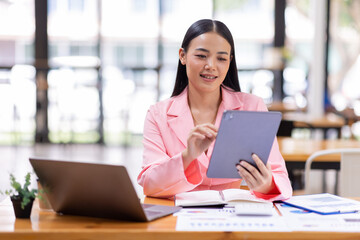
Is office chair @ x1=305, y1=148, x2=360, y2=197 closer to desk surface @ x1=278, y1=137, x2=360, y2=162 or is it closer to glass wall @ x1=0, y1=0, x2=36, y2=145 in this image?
desk surface @ x1=278, y1=137, x2=360, y2=162

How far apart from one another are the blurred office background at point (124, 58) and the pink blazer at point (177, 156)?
20.7 feet

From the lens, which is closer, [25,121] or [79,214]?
[79,214]

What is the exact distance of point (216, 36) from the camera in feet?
6.23

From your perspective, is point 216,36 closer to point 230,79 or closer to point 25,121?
point 230,79

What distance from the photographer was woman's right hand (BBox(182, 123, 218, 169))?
1.57 m

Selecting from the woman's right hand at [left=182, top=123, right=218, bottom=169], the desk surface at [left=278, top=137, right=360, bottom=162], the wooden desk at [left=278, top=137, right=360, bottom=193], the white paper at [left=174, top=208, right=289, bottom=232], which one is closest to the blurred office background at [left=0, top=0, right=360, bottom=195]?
the desk surface at [left=278, top=137, right=360, bottom=162]

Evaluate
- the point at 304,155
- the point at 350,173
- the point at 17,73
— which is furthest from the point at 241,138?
the point at 17,73

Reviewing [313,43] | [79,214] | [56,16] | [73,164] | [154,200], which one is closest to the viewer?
[73,164]

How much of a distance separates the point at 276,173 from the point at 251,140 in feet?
1.09

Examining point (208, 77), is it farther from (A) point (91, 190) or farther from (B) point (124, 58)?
(B) point (124, 58)

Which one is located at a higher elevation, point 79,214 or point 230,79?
point 230,79

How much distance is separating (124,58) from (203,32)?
6652 mm

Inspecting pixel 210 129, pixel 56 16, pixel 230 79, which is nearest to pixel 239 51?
pixel 56 16

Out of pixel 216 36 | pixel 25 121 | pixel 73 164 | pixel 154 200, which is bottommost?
pixel 25 121
